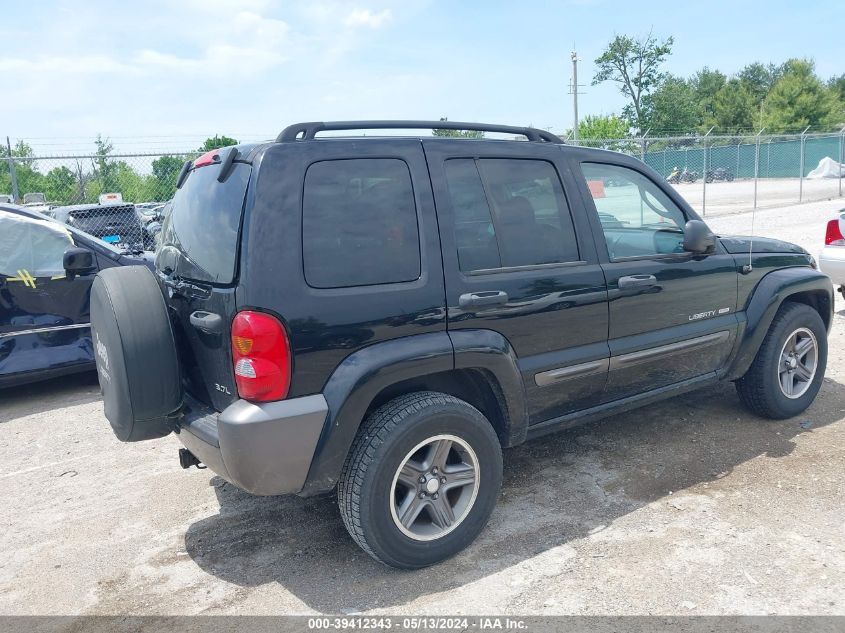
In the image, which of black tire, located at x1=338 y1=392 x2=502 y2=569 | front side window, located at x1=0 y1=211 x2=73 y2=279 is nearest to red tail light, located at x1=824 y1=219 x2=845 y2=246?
black tire, located at x1=338 y1=392 x2=502 y2=569

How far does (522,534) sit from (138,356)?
1984 mm

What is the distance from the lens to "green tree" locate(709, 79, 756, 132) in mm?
73438

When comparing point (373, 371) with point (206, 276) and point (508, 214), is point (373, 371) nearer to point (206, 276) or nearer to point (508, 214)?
point (206, 276)

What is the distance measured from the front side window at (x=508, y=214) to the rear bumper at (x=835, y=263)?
5027 millimetres

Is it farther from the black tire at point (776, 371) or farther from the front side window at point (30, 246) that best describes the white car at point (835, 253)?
the front side window at point (30, 246)

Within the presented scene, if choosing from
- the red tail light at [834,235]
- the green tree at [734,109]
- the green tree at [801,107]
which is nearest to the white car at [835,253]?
the red tail light at [834,235]

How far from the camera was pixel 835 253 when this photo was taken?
739 centimetres

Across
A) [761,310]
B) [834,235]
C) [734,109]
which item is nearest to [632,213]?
[761,310]

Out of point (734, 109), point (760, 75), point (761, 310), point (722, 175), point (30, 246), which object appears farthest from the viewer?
point (760, 75)

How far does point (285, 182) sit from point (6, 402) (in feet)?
15.0

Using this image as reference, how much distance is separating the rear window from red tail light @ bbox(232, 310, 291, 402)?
0.23 meters

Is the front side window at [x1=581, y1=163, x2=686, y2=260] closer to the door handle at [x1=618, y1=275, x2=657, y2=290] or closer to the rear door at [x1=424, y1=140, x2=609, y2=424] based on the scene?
the door handle at [x1=618, y1=275, x2=657, y2=290]

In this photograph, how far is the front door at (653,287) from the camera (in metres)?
3.86

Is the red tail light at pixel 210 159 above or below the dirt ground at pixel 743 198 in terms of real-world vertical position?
above
